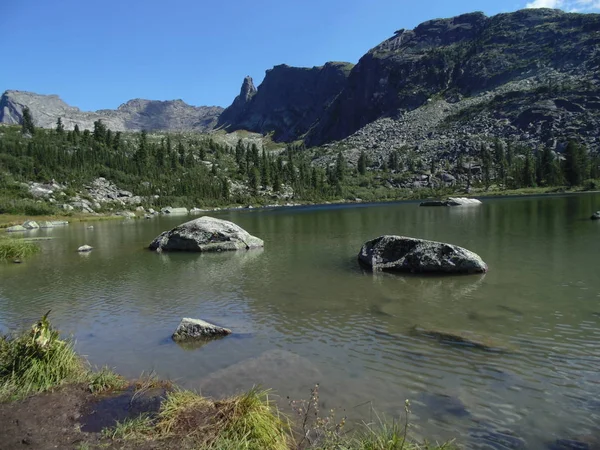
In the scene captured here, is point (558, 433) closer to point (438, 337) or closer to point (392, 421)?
point (392, 421)

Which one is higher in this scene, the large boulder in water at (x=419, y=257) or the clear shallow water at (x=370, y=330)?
the large boulder in water at (x=419, y=257)

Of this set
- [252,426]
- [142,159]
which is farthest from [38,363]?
[142,159]

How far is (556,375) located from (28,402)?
1185cm

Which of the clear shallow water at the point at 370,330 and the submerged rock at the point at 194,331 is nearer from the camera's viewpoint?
the clear shallow water at the point at 370,330

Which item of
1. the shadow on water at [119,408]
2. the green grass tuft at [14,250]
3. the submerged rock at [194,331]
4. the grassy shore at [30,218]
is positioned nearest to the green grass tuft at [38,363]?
the shadow on water at [119,408]

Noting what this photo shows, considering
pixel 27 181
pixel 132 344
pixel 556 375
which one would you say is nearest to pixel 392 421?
pixel 556 375

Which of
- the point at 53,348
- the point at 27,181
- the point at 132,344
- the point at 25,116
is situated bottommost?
the point at 132,344

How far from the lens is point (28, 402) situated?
7758mm

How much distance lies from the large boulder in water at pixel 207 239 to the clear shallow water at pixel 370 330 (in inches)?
296

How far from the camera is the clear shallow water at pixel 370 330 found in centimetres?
805

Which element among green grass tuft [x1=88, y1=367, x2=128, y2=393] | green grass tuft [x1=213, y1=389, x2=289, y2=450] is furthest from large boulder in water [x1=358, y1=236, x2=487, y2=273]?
green grass tuft [x1=88, y1=367, x2=128, y2=393]

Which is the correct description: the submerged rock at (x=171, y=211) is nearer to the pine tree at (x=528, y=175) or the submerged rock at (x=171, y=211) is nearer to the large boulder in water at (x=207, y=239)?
the large boulder in water at (x=207, y=239)

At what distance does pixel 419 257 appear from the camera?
21531 millimetres

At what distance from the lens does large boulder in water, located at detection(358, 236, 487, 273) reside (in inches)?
807
